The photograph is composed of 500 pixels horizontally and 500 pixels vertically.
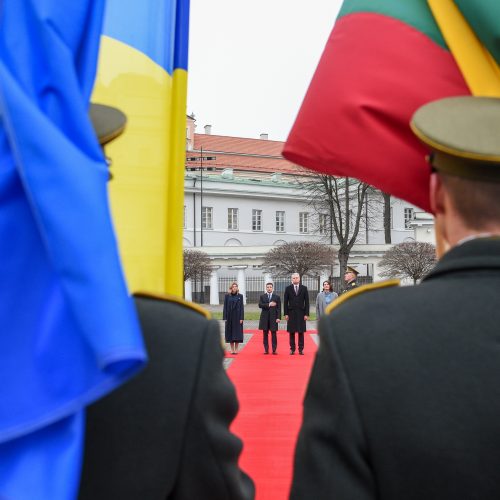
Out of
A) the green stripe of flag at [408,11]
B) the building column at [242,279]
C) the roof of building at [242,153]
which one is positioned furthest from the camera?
the roof of building at [242,153]

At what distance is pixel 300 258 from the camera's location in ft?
132

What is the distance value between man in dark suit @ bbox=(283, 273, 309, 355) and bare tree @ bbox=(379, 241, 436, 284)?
20.3m

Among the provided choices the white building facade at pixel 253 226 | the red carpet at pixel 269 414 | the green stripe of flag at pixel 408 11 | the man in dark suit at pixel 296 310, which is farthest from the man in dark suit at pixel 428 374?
the white building facade at pixel 253 226

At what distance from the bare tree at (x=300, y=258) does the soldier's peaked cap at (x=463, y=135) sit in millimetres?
37897

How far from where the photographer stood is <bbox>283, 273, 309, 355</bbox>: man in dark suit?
1541cm

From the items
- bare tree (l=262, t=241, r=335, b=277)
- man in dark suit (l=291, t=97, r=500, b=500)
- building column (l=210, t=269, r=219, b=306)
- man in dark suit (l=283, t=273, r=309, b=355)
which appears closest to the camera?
man in dark suit (l=291, t=97, r=500, b=500)

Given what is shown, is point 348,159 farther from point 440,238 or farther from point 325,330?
point 325,330

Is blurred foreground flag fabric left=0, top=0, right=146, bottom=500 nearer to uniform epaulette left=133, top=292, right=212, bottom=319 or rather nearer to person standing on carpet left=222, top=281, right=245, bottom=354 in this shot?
uniform epaulette left=133, top=292, right=212, bottom=319

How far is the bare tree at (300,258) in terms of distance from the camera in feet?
130

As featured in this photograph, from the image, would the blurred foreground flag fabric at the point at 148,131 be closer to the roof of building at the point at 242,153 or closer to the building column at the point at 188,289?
the building column at the point at 188,289

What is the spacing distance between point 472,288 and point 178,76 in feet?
4.59

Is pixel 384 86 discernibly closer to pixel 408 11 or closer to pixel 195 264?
pixel 408 11

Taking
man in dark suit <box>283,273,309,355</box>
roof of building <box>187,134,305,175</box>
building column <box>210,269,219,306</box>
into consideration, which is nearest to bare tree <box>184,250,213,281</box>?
building column <box>210,269,219,306</box>

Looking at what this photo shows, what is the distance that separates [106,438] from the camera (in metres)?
1.56
